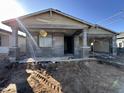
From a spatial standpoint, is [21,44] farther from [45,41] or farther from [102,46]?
[102,46]

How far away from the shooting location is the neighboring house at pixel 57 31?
12.8m

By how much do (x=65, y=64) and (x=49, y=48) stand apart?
4738mm

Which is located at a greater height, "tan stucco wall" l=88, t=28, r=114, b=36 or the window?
"tan stucco wall" l=88, t=28, r=114, b=36

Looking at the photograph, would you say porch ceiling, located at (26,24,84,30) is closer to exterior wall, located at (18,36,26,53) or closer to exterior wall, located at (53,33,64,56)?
exterior wall, located at (53,33,64,56)

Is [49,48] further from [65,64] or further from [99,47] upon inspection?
[99,47]

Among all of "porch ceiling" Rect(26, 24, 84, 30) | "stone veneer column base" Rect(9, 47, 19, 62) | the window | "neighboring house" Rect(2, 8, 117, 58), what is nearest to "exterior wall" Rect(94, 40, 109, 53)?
"neighboring house" Rect(2, 8, 117, 58)

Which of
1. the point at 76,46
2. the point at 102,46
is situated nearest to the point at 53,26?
the point at 76,46

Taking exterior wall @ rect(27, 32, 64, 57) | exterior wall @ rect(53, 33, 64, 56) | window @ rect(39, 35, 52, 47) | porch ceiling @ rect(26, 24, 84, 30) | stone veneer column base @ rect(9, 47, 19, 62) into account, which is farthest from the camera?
exterior wall @ rect(53, 33, 64, 56)

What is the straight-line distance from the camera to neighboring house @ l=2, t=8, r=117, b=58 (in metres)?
12.8

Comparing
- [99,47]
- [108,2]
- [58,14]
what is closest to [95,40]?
[99,47]

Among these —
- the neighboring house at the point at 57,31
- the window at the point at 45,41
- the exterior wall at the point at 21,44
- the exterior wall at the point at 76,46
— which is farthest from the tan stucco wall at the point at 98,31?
the exterior wall at the point at 21,44

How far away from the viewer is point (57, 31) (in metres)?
15.5

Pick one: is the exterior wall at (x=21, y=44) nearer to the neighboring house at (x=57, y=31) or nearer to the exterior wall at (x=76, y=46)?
the neighboring house at (x=57, y=31)

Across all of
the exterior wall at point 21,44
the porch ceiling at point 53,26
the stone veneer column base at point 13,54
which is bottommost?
the stone veneer column base at point 13,54
